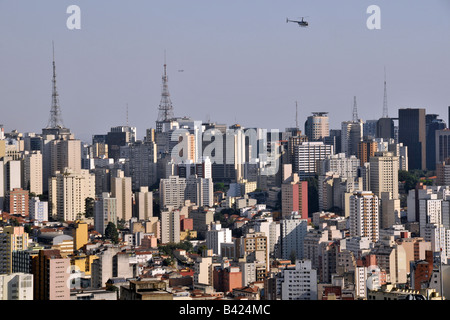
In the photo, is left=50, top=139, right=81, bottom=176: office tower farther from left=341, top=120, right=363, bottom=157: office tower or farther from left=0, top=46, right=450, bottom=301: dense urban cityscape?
left=341, top=120, right=363, bottom=157: office tower

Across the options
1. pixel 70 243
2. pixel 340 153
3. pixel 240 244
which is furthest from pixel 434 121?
pixel 70 243

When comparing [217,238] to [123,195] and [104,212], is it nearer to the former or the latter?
[104,212]

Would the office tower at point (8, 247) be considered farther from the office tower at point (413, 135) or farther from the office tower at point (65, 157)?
the office tower at point (413, 135)

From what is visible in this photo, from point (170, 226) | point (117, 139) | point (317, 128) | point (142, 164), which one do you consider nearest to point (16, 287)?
point (170, 226)
